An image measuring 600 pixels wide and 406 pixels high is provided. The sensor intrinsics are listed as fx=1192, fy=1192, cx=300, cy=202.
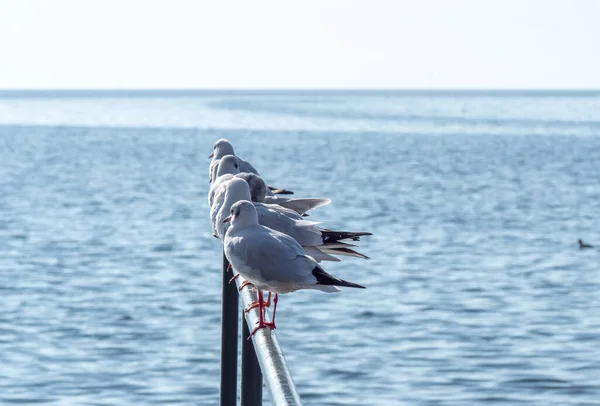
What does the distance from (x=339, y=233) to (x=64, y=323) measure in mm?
12618

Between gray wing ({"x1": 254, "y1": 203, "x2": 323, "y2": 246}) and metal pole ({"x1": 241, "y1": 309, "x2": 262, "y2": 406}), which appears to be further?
gray wing ({"x1": 254, "y1": 203, "x2": 323, "y2": 246})

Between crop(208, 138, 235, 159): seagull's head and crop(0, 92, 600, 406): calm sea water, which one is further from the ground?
crop(0, 92, 600, 406): calm sea water

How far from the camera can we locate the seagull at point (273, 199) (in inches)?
283

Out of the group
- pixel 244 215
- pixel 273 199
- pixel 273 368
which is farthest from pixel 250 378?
pixel 273 199

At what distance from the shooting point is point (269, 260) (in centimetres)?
546

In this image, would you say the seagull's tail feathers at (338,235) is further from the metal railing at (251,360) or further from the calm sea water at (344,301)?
the calm sea water at (344,301)

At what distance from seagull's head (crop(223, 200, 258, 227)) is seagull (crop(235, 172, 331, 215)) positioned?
129cm

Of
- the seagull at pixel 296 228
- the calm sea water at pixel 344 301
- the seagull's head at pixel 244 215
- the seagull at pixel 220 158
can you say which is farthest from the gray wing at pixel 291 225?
the calm sea water at pixel 344 301

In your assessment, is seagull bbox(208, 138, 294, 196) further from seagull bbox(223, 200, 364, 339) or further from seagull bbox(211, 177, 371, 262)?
seagull bbox(223, 200, 364, 339)

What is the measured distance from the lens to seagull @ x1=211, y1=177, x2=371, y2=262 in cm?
590

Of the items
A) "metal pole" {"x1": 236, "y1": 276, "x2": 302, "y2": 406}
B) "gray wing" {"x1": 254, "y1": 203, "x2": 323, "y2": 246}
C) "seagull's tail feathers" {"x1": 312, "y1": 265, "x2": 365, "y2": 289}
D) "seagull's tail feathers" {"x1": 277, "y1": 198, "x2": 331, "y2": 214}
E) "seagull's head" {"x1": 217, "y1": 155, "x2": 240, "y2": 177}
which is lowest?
"metal pole" {"x1": 236, "y1": 276, "x2": 302, "y2": 406}

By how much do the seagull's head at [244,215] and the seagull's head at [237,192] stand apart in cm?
72

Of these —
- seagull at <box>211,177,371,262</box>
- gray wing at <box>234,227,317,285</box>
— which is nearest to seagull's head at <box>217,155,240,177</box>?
seagull at <box>211,177,371,262</box>

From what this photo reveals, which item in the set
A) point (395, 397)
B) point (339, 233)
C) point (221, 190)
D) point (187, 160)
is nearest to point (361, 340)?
point (395, 397)
